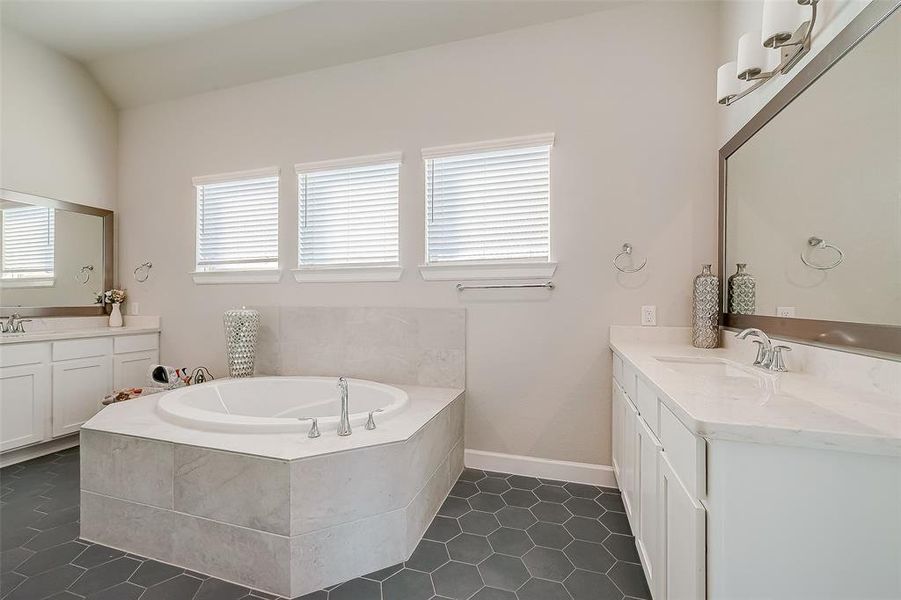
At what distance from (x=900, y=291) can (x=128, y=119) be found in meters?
5.05

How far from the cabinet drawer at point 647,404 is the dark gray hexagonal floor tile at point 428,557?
1.01 m

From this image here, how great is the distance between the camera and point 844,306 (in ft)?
3.80

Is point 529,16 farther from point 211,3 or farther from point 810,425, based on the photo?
point 810,425

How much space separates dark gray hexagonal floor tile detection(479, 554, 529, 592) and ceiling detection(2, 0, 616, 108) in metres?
2.96

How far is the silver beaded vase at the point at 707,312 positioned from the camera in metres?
A: 1.97

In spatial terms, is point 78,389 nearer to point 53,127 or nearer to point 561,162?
point 53,127

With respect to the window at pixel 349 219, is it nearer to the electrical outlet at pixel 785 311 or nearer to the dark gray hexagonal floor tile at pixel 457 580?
the dark gray hexagonal floor tile at pixel 457 580

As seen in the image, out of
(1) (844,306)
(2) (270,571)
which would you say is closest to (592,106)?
(1) (844,306)

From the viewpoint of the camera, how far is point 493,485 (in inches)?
88.5

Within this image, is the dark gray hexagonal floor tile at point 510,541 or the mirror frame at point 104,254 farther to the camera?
the mirror frame at point 104,254

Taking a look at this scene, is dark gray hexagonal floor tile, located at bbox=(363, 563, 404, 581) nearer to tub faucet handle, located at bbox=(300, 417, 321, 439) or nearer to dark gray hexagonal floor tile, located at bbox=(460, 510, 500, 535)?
dark gray hexagonal floor tile, located at bbox=(460, 510, 500, 535)

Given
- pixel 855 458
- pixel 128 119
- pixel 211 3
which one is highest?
pixel 211 3

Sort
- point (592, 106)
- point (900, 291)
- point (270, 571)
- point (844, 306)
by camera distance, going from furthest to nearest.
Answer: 1. point (592, 106)
2. point (270, 571)
3. point (844, 306)
4. point (900, 291)

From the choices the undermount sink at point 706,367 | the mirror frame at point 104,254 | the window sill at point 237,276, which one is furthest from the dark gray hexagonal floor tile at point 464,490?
the mirror frame at point 104,254
